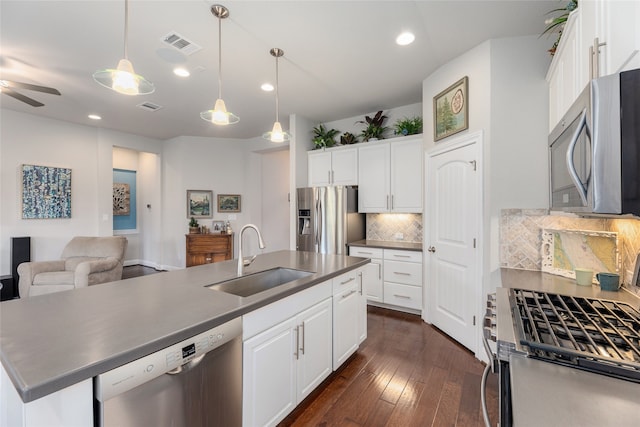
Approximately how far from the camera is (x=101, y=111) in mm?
4391

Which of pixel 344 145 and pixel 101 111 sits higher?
pixel 101 111

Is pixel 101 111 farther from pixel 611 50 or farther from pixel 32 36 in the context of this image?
pixel 611 50

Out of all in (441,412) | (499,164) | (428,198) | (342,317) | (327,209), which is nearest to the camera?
(441,412)

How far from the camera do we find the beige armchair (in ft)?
11.8

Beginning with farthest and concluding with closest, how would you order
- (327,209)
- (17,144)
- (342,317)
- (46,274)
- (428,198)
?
(17,144) < (327,209) < (46,274) < (428,198) < (342,317)

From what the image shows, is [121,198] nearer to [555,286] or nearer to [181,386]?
[181,386]

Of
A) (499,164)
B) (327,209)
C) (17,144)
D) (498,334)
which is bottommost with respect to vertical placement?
(498,334)

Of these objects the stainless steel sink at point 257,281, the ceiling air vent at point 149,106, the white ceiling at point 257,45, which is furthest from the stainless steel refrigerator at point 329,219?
the ceiling air vent at point 149,106

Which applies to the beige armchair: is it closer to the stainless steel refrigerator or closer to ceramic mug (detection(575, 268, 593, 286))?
the stainless steel refrigerator

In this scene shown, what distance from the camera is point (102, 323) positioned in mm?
1091

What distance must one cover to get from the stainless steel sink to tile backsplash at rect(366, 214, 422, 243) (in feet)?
8.12

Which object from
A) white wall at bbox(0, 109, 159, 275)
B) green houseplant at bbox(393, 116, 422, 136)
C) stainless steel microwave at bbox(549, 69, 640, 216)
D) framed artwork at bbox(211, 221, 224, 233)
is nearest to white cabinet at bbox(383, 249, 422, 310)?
green houseplant at bbox(393, 116, 422, 136)

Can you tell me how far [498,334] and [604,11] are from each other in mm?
1356

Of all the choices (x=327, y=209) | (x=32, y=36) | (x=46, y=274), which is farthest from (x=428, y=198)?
(x=46, y=274)
